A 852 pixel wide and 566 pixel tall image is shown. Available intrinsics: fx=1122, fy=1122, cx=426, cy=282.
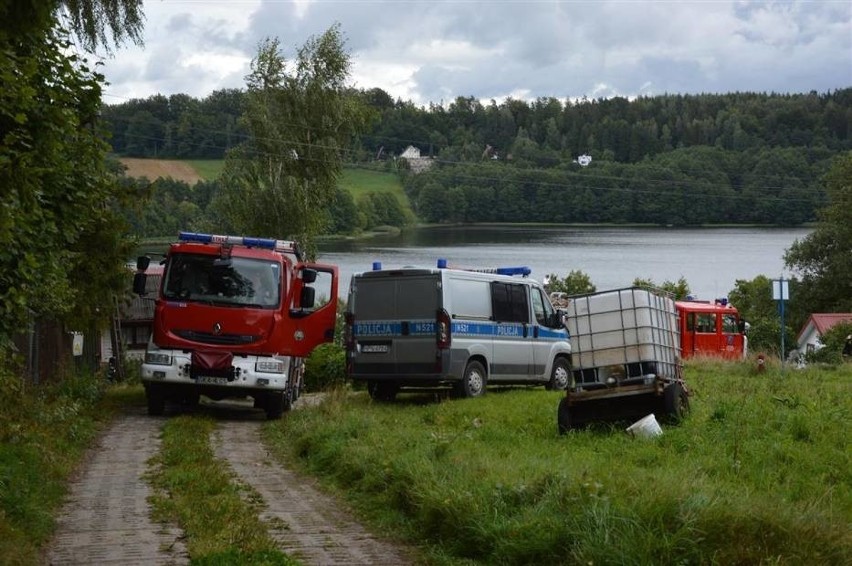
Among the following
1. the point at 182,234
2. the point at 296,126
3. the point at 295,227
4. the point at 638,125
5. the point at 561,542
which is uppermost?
the point at 638,125

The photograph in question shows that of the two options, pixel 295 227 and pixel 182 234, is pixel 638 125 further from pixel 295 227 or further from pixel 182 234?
pixel 182 234

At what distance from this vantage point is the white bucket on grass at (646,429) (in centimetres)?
1262

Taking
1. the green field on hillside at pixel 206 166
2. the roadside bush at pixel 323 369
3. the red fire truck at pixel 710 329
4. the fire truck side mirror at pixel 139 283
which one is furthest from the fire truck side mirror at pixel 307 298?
the green field on hillside at pixel 206 166

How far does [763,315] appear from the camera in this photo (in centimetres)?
7181

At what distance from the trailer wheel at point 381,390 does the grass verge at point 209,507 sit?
5.92 metres

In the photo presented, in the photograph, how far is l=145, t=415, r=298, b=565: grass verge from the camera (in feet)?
25.8

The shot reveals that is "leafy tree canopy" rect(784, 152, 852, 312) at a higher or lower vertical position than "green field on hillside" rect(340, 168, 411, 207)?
lower

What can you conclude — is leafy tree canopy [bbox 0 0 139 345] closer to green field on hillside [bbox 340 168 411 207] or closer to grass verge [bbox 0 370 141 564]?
grass verge [bbox 0 370 141 564]

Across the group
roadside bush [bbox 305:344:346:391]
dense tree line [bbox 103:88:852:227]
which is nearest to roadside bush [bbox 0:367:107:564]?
roadside bush [bbox 305:344:346:391]

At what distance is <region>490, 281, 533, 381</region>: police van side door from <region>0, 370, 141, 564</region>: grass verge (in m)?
6.99

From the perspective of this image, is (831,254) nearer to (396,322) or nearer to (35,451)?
(396,322)

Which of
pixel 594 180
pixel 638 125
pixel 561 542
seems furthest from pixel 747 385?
pixel 638 125

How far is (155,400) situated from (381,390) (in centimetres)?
399

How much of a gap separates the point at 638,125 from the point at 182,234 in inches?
3182
